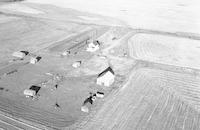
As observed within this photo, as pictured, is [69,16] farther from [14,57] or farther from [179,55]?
[179,55]

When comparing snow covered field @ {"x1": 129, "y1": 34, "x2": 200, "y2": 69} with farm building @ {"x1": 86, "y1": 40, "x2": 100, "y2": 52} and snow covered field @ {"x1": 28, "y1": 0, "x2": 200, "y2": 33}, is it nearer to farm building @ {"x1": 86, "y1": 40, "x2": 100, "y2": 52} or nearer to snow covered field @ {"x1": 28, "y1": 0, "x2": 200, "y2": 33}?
farm building @ {"x1": 86, "y1": 40, "x2": 100, "y2": 52}

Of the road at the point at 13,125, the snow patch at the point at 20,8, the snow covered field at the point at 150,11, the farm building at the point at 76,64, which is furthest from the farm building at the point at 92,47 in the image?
the snow patch at the point at 20,8

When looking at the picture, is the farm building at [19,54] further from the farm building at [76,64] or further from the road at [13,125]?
the road at [13,125]

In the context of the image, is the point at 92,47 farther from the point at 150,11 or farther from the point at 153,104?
the point at 150,11

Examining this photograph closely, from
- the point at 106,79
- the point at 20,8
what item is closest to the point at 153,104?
the point at 106,79

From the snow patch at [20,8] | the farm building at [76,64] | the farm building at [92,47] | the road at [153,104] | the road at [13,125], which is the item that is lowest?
the road at [13,125]

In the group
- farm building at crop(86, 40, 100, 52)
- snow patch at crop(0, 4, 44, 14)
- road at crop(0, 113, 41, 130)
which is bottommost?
road at crop(0, 113, 41, 130)

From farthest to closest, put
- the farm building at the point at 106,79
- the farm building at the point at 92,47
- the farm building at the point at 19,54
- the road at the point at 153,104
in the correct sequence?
1. the farm building at the point at 92,47
2. the farm building at the point at 19,54
3. the farm building at the point at 106,79
4. the road at the point at 153,104

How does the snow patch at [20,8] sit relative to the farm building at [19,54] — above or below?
above

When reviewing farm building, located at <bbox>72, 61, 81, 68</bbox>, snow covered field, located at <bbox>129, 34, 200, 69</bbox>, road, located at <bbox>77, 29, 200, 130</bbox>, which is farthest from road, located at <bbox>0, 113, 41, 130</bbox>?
snow covered field, located at <bbox>129, 34, 200, 69</bbox>
